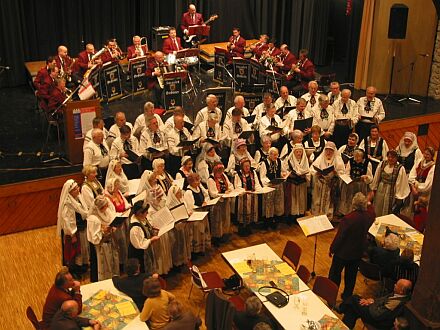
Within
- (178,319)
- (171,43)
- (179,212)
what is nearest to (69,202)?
(179,212)

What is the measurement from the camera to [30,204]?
410 inches

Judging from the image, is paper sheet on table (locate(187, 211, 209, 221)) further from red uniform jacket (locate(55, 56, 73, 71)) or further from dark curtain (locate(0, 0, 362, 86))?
dark curtain (locate(0, 0, 362, 86))

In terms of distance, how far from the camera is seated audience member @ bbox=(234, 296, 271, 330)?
6.77m

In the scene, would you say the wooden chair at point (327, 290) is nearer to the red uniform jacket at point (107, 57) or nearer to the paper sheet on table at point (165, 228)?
the paper sheet on table at point (165, 228)

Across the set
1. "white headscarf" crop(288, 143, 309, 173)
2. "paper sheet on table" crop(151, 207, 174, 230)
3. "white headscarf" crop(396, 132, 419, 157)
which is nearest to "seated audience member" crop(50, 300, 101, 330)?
"paper sheet on table" crop(151, 207, 174, 230)

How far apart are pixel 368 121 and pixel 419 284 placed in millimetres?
6272

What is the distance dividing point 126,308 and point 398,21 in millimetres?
10307

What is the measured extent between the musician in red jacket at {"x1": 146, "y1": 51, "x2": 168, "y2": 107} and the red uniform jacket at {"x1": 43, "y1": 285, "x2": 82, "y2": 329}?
23.1ft

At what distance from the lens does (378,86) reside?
15.8 metres

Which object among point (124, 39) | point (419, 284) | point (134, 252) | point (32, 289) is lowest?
point (32, 289)

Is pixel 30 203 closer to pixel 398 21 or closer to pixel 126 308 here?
pixel 126 308

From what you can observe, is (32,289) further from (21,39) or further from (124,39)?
(124,39)

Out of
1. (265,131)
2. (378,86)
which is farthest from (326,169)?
(378,86)

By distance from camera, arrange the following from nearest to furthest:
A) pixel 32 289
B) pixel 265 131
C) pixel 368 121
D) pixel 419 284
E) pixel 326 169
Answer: pixel 419 284 < pixel 32 289 < pixel 326 169 < pixel 265 131 < pixel 368 121
